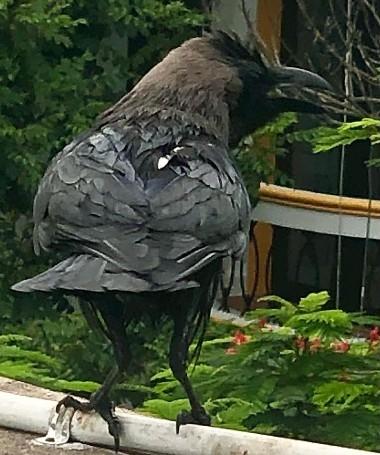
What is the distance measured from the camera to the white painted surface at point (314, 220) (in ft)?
28.4

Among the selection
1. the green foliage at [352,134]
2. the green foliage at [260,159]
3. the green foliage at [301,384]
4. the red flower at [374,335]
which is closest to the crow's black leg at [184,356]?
the green foliage at [301,384]

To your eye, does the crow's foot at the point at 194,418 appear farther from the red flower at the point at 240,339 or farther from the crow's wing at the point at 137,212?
the red flower at the point at 240,339

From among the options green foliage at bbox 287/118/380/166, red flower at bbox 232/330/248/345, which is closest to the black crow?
green foliage at bbox 287/118/380/166

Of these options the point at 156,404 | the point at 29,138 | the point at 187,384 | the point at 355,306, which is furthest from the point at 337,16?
the point at 187,384

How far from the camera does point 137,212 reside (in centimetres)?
354

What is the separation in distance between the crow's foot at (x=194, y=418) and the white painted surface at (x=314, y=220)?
475 cm

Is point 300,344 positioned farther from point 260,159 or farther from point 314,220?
point 314,220

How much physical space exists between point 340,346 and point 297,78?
0.88 metres

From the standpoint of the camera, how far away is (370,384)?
440 cm

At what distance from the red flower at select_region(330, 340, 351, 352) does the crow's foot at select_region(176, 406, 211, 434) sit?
28.8 inches

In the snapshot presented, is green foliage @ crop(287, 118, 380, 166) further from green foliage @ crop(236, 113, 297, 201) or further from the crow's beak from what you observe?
green foliage @ crop(236, 113, 297, 201)

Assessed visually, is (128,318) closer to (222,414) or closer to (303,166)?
(222,414)

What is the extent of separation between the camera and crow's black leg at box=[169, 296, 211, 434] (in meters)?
3.74

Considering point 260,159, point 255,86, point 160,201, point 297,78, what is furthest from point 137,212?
point 260,159
